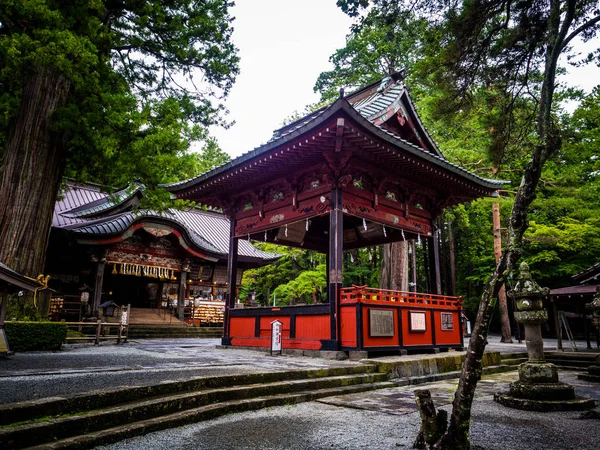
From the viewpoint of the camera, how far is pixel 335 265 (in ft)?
28.7

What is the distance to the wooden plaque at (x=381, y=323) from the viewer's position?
27.6 ft

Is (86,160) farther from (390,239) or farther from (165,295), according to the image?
(165,295)

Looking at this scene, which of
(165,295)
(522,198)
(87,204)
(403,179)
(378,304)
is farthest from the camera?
(165,295)

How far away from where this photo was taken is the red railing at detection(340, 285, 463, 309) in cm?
845

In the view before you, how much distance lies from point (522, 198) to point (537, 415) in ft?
9.44

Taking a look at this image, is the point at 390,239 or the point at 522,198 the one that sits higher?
the point at 390,239

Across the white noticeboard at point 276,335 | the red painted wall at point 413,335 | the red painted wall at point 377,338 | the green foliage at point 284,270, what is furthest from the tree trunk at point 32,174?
Result: the green foliage at point 284,270

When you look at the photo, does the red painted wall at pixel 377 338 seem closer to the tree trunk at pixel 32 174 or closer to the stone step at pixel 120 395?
the stone step at pixel 120 395

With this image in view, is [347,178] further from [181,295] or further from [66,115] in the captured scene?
[181,295]

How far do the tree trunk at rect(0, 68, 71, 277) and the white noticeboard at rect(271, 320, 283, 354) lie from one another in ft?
20.3

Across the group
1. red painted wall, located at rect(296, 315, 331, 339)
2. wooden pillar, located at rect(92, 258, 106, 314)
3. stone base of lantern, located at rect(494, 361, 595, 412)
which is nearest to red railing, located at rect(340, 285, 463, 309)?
red painted wall, located at rect(296, 315, 331, 339)

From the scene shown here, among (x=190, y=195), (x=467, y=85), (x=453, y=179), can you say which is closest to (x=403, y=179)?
(x=453, y=179)

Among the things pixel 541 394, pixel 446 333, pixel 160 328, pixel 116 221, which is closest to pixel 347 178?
pixel 446 333

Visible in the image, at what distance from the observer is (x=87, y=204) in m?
20.1
